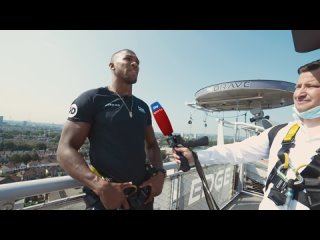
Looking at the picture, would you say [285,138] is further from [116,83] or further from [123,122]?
[116,83]

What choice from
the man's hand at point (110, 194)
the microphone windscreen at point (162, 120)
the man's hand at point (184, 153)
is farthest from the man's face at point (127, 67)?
the man's hand at point (110, 194)

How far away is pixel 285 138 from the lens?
1.59 meters

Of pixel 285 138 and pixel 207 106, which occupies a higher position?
pixel 207 106

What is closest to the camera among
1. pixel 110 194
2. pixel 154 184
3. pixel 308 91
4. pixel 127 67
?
pixel 110 194

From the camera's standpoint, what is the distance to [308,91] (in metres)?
1.53

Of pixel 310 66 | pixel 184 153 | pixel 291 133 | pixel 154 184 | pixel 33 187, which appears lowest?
pixel 154 184

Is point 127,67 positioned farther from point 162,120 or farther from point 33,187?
point 33,187

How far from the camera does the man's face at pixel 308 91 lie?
149cm

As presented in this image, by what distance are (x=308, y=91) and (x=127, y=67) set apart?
1.46 metres

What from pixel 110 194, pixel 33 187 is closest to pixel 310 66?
pixel 110 194

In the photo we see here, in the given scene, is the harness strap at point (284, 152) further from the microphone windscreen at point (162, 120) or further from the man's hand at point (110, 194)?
the man's hand at point (110, 194)

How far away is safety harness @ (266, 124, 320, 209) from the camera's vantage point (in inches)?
49.9
